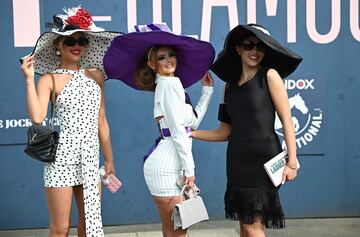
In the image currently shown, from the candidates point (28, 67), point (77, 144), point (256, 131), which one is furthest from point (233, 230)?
point (28, 67)

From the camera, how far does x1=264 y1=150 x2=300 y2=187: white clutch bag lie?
12.3 ft

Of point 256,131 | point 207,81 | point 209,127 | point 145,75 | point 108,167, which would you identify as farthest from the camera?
point 209,127

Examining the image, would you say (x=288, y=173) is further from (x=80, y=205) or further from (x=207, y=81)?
(x=80, y=205)

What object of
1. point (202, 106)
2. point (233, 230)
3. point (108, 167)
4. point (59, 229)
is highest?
point (202, 106)

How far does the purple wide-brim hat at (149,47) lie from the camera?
3.80 m

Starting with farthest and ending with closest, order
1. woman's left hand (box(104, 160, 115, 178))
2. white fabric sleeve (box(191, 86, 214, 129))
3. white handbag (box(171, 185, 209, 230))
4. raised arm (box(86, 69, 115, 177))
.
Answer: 1. woman's left hand (box(104, 160, 115, 178))
2. raised arm (box(86, 69, 115, 177))
3. white fabric sleeve (box(191, 86, 214, 129))
4. white handbag (box(171, 185, 209, 230))

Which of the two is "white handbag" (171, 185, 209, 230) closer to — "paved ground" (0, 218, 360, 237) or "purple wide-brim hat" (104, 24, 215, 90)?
"purple wide-brim hat" (104, 24, 215, 90)

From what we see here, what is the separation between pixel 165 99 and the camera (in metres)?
3.76

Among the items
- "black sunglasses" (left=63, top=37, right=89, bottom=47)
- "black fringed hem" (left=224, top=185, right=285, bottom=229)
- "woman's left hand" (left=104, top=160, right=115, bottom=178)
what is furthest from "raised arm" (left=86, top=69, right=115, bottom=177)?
"black fringed hem" (left=224, top=185, right=285, bottom=229)

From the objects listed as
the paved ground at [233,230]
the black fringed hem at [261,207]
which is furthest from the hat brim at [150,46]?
the paved ground at [233,230]

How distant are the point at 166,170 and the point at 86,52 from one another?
105 centimetres

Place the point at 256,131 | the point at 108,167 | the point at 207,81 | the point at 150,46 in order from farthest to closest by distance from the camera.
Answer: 1. the point at 108,167
2. the point at 207,81
3. the point at 150,46
4. the point at 256,131

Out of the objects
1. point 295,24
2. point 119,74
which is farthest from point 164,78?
point 295,24

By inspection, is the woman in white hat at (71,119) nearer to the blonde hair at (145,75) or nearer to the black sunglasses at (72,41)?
the black sunglasses at (72,41)
